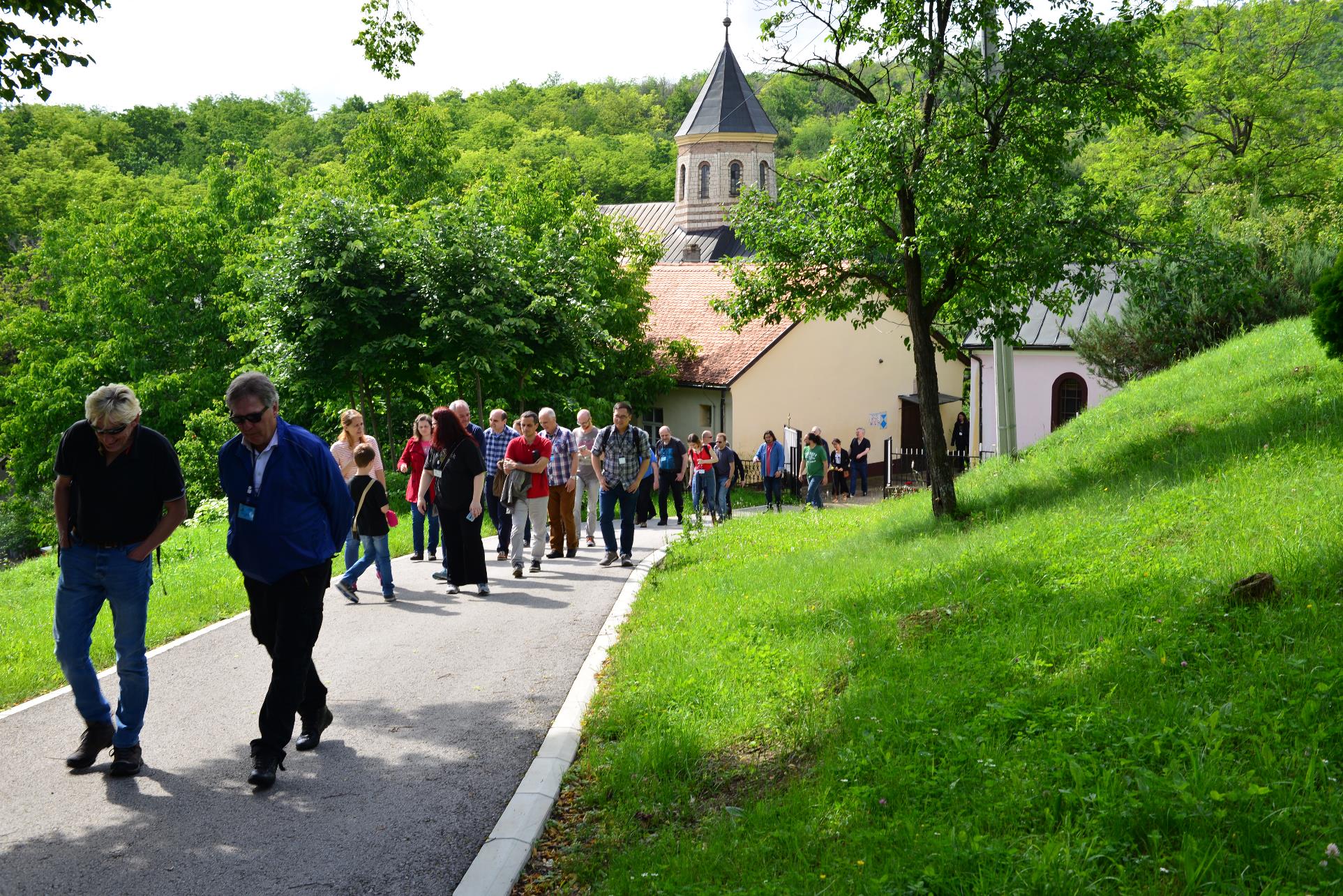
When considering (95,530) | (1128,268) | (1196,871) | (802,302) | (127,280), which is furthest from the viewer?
(127,280)

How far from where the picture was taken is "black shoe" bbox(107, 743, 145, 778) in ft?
19.0

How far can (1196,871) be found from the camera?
3723 mm

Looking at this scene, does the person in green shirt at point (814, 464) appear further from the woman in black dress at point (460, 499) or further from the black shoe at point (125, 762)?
the black shoe at point (125, 762)

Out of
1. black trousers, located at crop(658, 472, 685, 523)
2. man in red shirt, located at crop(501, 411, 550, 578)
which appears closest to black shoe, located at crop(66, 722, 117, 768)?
man in red shirt, located at crop(501, 411, 550, 578)

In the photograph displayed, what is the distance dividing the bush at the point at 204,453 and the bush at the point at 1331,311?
1096 inches

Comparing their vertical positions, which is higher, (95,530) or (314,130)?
(314,130)

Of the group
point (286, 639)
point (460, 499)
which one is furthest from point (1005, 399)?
point (286, 639)

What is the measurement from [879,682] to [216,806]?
3.30 meters

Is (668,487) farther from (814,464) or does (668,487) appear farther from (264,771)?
(264,771)

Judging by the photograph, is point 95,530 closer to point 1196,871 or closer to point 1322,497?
point 1196,871

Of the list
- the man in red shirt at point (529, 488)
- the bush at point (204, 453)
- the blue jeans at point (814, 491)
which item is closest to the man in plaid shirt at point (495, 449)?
the man in red shirt at point (529, 488)

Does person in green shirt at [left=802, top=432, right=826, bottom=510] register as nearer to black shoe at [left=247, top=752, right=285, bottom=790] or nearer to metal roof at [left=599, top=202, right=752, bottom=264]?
black shoe at [left=247, top=752, right=285, bottom=790]

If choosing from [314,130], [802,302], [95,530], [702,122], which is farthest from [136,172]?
[95,530]

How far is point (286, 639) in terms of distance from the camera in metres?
5.82
